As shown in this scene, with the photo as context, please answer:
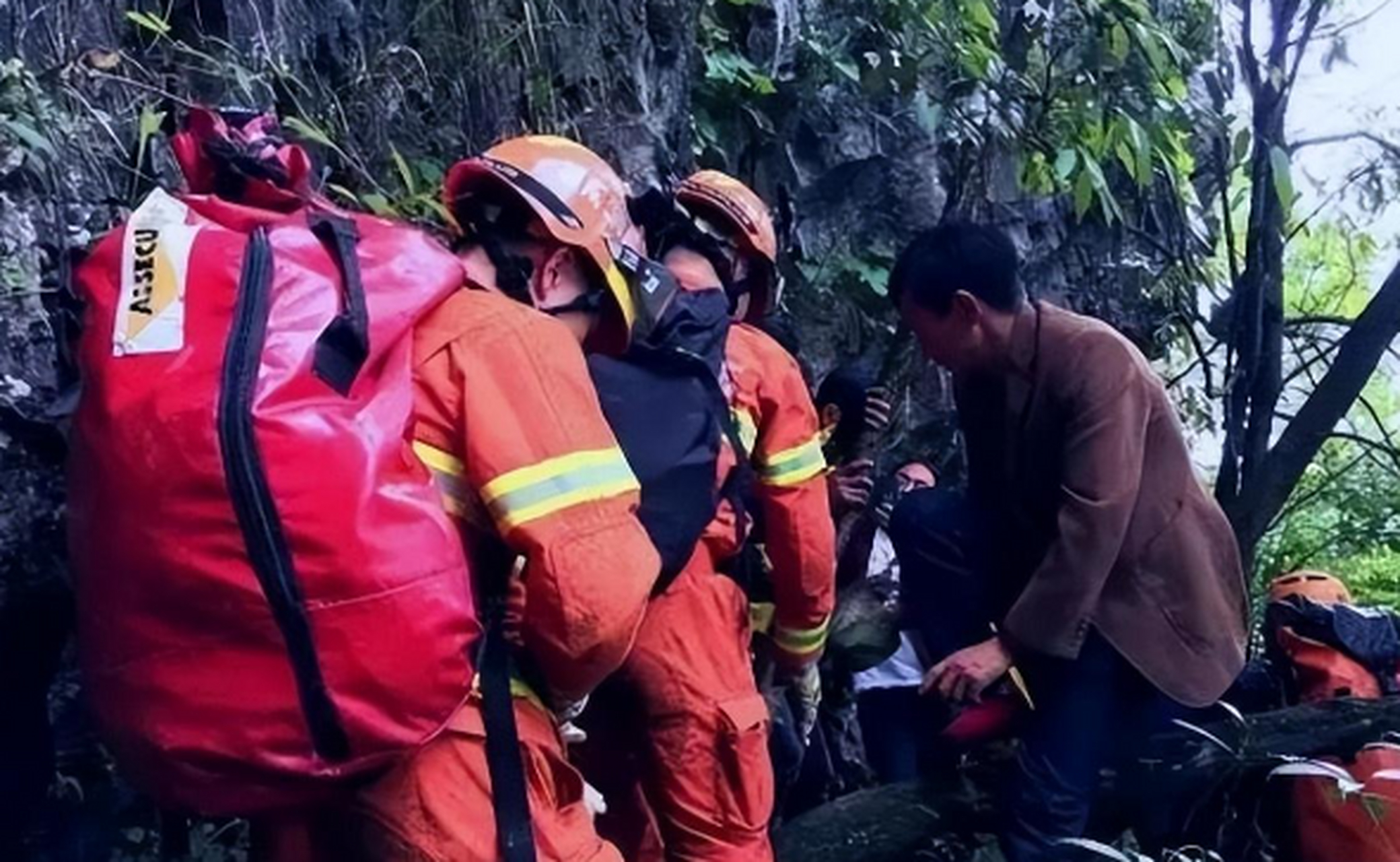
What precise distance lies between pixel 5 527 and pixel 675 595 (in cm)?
143

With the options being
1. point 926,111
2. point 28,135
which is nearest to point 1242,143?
point 926,111

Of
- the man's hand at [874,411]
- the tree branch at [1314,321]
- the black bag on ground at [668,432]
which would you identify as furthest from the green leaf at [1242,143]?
the black bag on ground at [668,432]

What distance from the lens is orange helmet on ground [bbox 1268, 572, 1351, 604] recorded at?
5367 millimetres

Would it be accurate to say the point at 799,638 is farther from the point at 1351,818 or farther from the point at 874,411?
the point at 1351,818

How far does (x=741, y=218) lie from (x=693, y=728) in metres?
1.42

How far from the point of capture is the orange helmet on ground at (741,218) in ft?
15.0

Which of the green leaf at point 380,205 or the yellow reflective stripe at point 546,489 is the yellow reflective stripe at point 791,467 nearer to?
the green leaf at point 380,205

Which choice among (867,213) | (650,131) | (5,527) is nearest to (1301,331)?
(867,213)

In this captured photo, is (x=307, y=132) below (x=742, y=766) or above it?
above

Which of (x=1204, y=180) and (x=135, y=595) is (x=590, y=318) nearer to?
(x=135, y=595)

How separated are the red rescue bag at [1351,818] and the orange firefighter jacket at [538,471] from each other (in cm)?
270

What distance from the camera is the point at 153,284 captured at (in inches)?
96.6

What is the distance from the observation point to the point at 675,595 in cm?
394

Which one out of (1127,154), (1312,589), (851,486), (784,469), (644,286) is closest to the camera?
(644,286)
